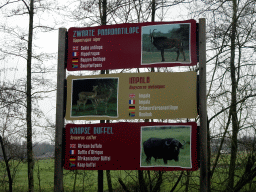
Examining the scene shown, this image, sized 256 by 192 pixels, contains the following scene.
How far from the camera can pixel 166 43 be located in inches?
156

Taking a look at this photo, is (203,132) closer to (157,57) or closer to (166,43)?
(157,57)

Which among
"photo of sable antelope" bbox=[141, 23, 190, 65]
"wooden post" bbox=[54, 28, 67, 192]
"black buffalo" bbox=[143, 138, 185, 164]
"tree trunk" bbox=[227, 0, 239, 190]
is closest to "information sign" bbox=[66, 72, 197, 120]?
"wooden post" bbox=[54, 28, 67, 192]

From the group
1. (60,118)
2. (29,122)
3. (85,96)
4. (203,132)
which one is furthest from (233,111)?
(29,122)

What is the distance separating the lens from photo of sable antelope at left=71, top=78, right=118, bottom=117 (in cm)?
400

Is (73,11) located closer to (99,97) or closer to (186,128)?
(99,97)

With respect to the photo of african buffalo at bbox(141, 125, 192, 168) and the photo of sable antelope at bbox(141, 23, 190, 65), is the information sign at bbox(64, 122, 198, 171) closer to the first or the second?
the photo of african buffalo at bbox(141, 125, 192, 168)

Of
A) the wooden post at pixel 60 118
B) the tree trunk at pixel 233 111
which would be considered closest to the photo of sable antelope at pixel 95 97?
the wooden post at pixel 60 118

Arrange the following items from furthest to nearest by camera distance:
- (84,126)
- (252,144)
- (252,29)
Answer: (252,29), (252,144), (84,126)

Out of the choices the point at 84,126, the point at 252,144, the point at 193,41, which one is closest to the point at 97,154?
the point at 84,126

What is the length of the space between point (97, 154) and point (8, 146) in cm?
444

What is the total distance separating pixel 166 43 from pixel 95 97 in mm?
1293

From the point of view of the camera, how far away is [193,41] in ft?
12.9

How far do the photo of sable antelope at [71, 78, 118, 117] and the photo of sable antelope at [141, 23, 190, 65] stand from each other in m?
0.64

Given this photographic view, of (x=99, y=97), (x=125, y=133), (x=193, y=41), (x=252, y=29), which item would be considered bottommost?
(x=125, y=133)
